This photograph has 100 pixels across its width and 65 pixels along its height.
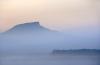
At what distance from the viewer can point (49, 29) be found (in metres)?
2.69

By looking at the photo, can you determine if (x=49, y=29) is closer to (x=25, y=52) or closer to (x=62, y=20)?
(x=62, y=20)

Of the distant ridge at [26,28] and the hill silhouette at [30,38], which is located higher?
the distant ridge at [26,28]

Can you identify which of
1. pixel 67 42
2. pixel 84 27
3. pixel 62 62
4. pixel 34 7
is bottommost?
pixel 62 62

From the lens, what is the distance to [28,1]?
274 centimetres

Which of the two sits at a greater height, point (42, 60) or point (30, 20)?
point (30, 20)

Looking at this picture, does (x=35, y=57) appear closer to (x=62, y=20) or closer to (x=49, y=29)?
(x=49, y=29)

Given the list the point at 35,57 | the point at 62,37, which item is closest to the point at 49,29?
the point at 62,37

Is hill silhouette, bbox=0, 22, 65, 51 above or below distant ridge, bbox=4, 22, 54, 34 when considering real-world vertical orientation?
below

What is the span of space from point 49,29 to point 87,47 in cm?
49

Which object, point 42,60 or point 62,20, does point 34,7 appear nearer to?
point 62,20

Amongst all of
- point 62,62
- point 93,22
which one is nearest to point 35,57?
point 62,62

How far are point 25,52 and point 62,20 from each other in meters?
0.57

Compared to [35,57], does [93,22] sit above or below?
above

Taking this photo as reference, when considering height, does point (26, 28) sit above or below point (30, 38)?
above
